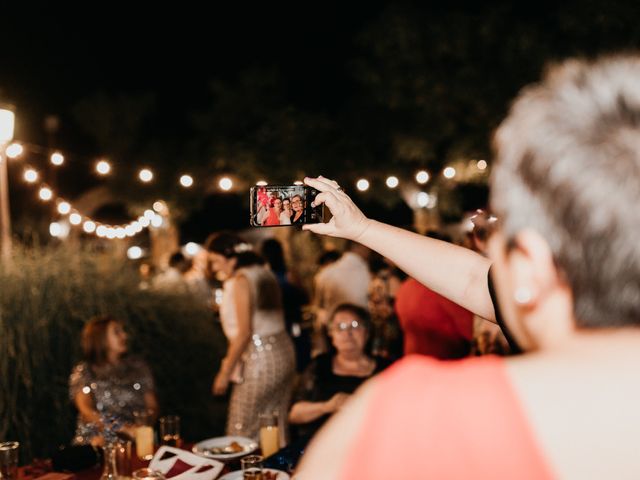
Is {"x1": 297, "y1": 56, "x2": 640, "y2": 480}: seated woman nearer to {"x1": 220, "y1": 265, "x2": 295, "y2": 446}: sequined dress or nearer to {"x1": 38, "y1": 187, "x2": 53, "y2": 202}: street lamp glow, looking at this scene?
{"x1": 220, "y1": 265, "x2": 295, "y2": 446}: sequined dress

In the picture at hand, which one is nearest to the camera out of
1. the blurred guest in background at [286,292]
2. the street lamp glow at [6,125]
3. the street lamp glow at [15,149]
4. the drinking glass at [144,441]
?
the drinking glass at [144,441]

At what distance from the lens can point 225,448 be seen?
106 inches

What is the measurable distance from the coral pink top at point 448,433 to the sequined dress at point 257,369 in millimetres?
3311

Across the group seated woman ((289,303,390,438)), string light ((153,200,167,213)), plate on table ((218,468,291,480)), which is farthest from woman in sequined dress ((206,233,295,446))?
string light ((153,200,167,213))

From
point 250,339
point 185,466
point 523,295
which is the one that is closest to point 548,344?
point 523,295

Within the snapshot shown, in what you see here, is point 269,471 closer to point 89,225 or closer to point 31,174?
point 31,174

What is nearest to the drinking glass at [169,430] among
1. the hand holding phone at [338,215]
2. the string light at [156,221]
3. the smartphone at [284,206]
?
the smartphone at [284,206]

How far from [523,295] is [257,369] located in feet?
11.2

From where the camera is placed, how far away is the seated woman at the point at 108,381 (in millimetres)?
3336

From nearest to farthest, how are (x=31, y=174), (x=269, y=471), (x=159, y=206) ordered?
(x=269, y=471)
(x=31, y=174)
(x=159, y=206)

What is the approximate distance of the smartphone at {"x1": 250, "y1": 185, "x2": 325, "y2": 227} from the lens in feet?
5.73

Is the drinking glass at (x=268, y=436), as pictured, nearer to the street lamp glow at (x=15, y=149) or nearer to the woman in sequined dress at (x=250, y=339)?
the woman in sequined dress at (x=250, y=339)

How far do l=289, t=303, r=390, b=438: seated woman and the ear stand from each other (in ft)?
7.93

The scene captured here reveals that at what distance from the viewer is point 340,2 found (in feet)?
44.6
